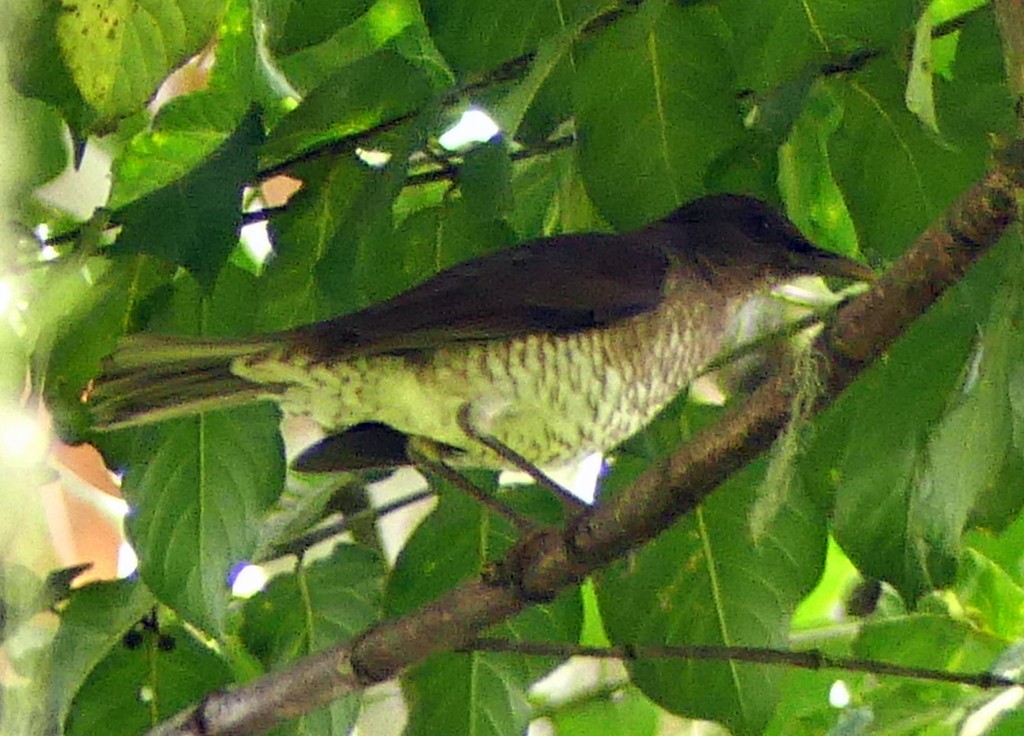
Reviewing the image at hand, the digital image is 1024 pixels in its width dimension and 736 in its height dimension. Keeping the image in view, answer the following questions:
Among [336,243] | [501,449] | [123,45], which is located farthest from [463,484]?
[123,45]

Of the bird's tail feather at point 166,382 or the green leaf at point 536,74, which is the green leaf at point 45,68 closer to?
the bird's tail feather at point 166,382

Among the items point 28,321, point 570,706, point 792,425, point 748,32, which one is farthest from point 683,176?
point 570,706

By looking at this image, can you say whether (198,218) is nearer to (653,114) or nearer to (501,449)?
(653,114)

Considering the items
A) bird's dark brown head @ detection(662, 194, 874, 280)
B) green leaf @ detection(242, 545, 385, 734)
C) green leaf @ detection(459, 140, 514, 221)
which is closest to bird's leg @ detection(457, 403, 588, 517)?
green leaf @ detection(242, 545, 385, 734)

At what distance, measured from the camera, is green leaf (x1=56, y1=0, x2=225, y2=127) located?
2.90 feet

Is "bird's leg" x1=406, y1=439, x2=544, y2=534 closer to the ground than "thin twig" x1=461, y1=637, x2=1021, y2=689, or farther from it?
farther from it

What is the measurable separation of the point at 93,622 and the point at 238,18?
0.50 metres

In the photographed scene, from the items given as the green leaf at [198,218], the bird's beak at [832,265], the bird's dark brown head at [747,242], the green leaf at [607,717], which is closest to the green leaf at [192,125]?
the green leaf at [198,218]

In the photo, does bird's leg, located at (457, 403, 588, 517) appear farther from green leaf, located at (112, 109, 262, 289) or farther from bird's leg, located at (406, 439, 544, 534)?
green leaf, located at (112, 109, 262, 289)

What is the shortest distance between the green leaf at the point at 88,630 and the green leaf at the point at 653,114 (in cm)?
47

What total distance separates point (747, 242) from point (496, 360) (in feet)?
0.97

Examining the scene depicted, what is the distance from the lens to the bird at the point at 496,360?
105 cm

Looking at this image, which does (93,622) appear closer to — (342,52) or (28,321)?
(28,321)

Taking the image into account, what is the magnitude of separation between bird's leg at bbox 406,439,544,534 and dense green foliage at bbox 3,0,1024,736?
2 cm
